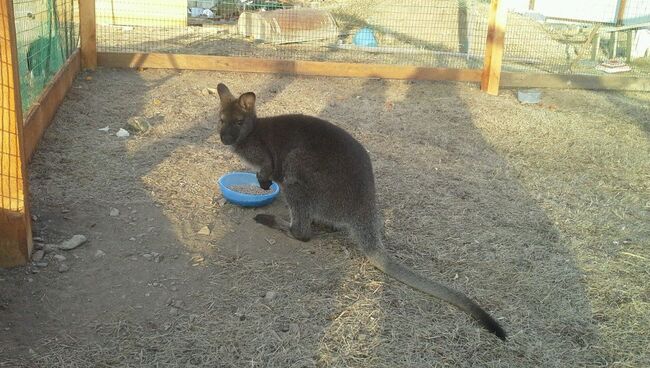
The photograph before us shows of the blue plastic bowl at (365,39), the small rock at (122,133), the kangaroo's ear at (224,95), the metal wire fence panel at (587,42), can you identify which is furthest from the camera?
the blue plastic bowl at (365,39)

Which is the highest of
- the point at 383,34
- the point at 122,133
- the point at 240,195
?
the point at 383,34

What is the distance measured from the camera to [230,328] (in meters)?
3.00

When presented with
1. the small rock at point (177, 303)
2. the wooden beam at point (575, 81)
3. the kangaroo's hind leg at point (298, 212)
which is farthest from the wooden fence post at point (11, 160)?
the wooden beam at point (575, 81)

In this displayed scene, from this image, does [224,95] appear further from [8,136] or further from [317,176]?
[8,136]

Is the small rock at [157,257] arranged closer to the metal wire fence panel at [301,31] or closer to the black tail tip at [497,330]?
the black tail tip at [497,330]

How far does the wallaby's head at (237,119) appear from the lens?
4.00 metres

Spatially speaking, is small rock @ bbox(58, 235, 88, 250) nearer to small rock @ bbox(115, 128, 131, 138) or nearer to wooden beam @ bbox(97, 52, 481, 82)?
small rock @ bbox(115, 128, 131, 138)

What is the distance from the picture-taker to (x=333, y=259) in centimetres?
374

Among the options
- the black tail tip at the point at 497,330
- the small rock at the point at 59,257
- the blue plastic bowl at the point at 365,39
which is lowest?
the black tail tip at the point at 497,330

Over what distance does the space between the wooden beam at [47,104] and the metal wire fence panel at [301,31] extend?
5.53ft

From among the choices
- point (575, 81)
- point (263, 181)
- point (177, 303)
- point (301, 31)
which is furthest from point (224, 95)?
point (301, 31)

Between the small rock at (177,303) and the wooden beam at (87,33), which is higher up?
the wooden beam at (87,33)

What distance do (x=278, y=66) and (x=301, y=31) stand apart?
8.00ft

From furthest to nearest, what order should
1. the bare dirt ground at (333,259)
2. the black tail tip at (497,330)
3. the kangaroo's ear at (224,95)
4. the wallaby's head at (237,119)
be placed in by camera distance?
1. the kangaroo's ear at (224,95)
2. the wallaby's head at (237,119)
3. the black tail tip at (497,330)
4. the bare dirt ground at (333,259)
